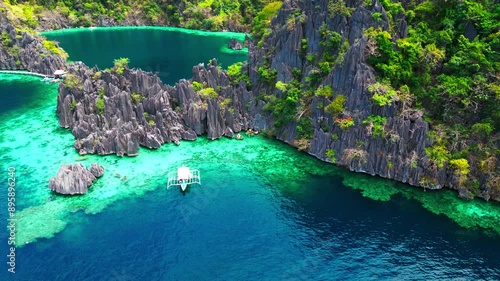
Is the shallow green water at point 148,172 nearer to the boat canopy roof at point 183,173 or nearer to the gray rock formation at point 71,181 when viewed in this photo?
the gray rock formation at point 71,181

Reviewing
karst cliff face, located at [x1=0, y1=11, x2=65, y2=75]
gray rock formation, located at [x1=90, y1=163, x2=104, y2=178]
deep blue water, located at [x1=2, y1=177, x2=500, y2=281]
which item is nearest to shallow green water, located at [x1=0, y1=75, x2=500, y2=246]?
gray rock formation, located at [x1=90, y1=163, x2=104, y2=178]

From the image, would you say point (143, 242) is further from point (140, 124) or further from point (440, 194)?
point (440, 194)

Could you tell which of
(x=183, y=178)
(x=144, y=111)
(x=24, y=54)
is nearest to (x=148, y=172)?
(x=183, y=178)

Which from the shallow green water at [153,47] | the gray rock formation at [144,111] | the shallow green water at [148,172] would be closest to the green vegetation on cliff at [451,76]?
the shallow green water at [148,172]

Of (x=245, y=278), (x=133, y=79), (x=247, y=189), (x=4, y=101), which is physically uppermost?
(x=133, y=79)

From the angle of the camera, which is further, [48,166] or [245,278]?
[48,166]

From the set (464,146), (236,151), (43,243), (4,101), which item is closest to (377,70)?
(464,146)
